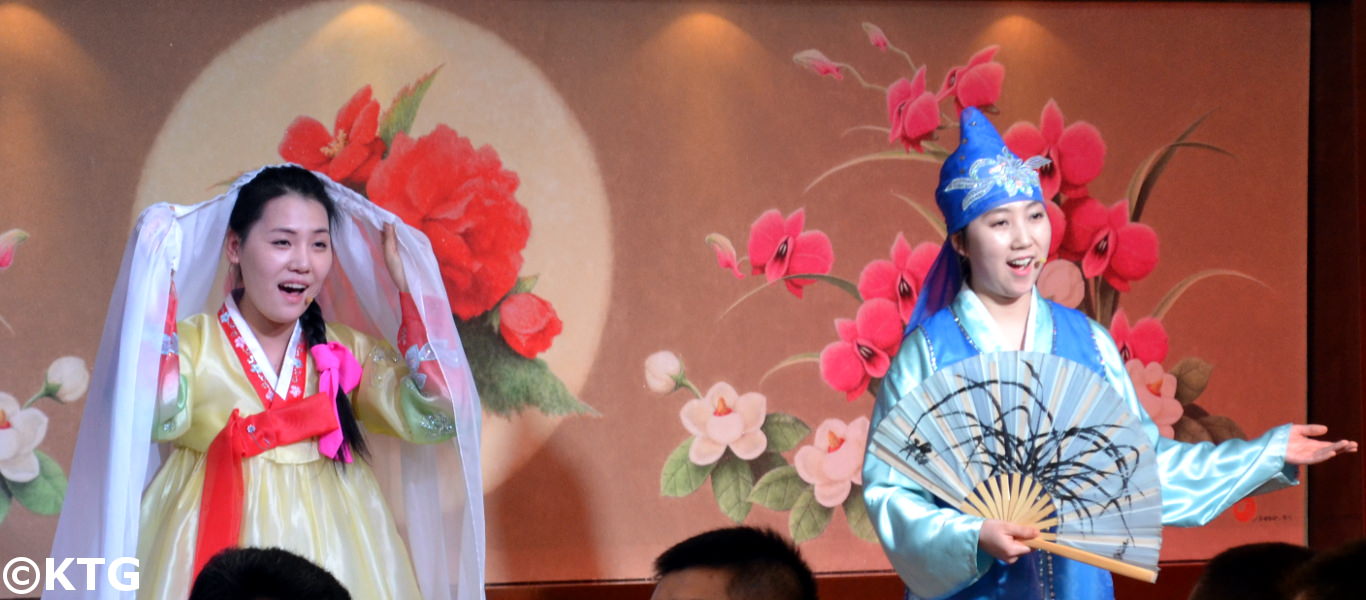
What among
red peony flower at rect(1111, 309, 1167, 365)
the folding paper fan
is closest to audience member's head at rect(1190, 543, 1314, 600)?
the folding paper fan

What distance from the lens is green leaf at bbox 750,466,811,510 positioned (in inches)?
154

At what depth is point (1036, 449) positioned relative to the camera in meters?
1.96

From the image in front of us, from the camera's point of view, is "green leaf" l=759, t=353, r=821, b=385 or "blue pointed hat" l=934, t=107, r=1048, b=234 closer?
"blue pointed hat" l=934, t=107, r=1048, b=234

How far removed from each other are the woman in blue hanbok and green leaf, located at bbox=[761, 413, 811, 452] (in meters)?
1.59

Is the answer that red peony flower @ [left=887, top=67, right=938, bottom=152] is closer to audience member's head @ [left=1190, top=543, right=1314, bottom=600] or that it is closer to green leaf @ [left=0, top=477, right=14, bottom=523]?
audience member's head @ [left=1190, top=543, right=1314, bottom=600]

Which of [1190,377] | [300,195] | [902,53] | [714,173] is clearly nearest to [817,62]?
[902,53]

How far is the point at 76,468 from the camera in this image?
2.28 m

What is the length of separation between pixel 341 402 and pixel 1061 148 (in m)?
2.47

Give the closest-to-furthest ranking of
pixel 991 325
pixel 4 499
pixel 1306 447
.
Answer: pixel 1306 447 → pixel 991 325 → pixel 4 499

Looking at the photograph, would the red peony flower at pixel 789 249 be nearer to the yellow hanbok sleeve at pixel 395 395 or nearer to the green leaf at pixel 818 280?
the green leaf at pixel 818 280

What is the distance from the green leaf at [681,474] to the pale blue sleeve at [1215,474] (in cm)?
191

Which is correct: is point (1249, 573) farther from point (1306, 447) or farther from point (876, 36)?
point (876, 36)

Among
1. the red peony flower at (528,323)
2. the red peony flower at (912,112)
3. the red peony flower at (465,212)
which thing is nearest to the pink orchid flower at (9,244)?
the red peony flower at (465,212)

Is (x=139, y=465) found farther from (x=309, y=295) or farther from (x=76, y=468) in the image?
(x=309, y=295)
